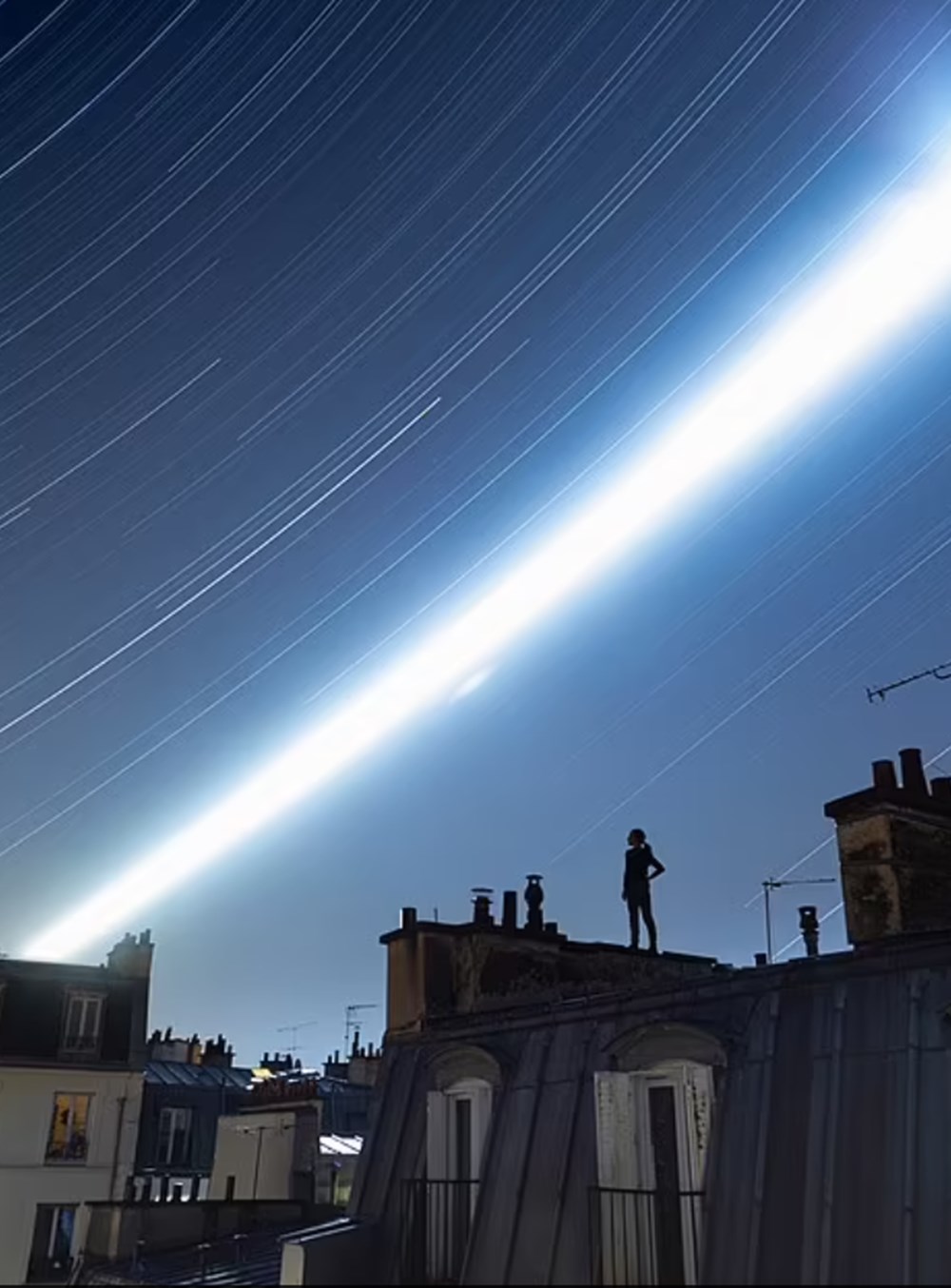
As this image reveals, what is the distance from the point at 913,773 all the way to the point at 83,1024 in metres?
27.4

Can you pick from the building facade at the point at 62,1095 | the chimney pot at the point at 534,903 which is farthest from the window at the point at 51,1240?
the chimney pot at the point at 534,903

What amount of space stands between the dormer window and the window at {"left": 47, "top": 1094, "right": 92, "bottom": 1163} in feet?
4.31

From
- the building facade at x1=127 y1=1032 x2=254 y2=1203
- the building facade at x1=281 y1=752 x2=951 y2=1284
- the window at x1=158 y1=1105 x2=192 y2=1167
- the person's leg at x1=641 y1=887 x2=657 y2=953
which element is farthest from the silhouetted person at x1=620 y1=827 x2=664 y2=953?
the window at x1=158 y1=1105 x2=192 y2=1167

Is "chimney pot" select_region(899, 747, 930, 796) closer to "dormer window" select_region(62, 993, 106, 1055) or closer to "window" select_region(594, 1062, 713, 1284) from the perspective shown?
"window" select_region(594, 1062, 713, 1284)

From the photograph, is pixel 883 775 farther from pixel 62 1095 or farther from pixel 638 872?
pixel 62 1095

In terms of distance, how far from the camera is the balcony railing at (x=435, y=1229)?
9906 mm

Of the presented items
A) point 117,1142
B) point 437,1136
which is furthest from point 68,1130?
point 437,1136

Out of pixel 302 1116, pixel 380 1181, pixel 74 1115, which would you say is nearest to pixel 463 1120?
pixel 380 1181

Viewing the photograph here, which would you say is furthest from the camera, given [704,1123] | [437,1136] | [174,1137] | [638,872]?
[174,1137]

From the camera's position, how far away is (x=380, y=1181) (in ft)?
36.4

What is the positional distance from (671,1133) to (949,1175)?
2620 millimetres

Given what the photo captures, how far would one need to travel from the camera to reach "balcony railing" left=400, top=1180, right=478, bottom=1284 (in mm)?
9906

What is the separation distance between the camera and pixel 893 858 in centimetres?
1102

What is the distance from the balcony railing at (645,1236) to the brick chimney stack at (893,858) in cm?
352
